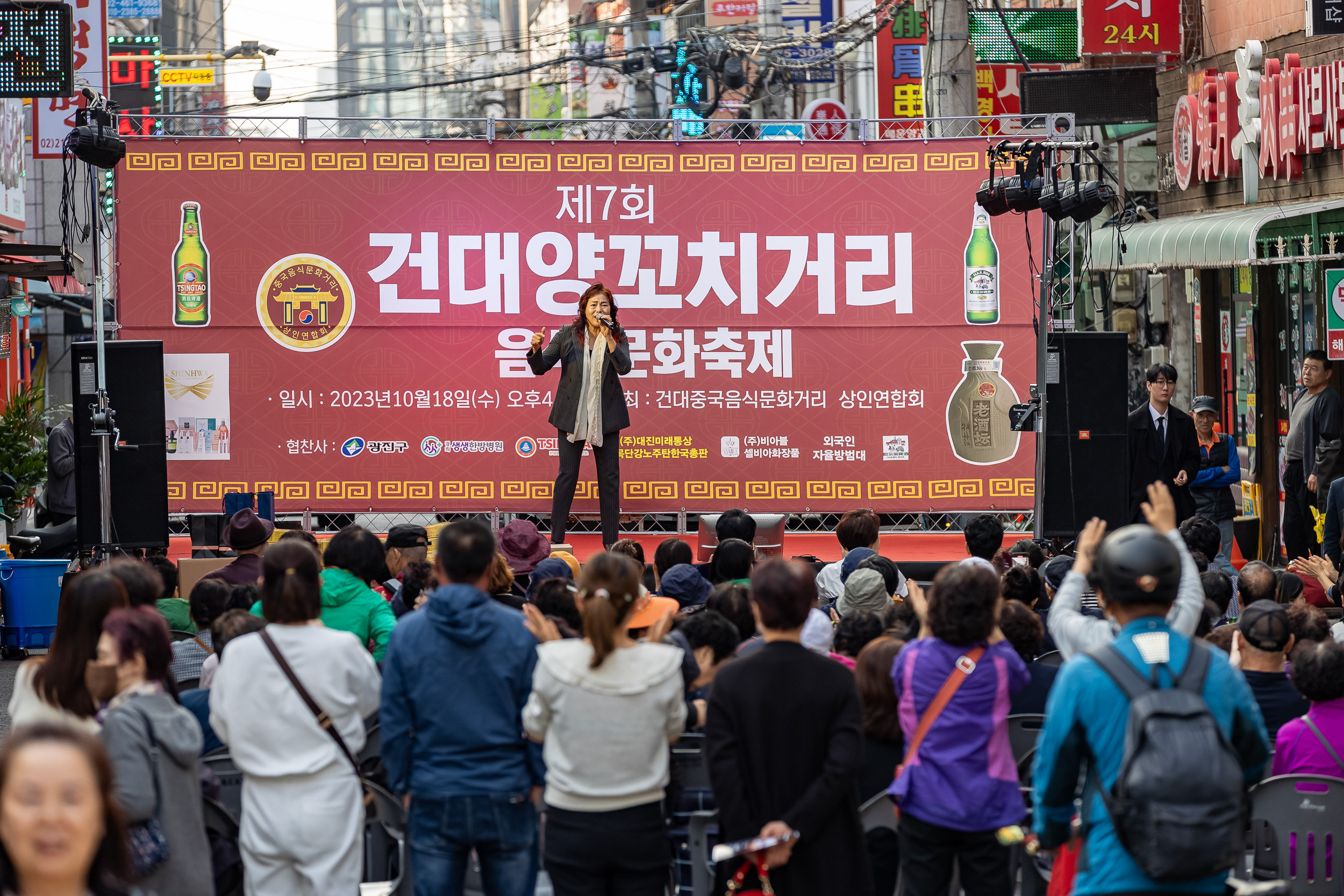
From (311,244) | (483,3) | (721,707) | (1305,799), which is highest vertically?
(483,3)

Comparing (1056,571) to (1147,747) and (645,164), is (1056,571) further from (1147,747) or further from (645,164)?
(645,164)

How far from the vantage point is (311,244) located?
10867 millimetres

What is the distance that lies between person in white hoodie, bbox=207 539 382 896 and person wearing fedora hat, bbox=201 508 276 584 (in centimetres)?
235

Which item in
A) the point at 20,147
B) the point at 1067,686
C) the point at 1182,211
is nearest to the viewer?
the point at 1067,686

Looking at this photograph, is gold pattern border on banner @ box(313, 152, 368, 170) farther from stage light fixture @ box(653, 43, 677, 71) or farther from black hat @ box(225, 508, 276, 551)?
stage light fixture @ box(653, 43, 677, 71)

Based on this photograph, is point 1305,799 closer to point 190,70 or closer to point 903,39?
point 903,39

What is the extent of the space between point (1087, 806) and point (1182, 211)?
11535 mm

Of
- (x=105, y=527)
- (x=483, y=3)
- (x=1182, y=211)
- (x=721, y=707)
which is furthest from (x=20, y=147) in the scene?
(x=483, y=3)

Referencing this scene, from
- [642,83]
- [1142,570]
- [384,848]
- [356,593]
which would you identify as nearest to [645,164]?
[356,593]

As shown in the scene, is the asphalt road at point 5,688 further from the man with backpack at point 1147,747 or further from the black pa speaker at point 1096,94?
the black pa speaker at point 1096,94

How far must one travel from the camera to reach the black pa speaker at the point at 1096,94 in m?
13.6

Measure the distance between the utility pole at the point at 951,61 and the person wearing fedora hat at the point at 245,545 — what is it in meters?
7.76

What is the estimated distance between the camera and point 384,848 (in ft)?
15.1

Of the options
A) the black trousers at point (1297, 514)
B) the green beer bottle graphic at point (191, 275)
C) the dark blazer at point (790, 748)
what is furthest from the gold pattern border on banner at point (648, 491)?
the dark blazer at point (790, 748)
